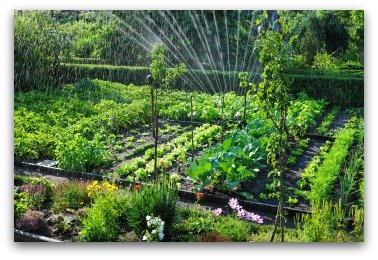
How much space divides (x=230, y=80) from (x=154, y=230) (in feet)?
6.84

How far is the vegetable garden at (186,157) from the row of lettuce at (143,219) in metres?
0.01

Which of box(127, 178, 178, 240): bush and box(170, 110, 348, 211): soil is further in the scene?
box(170, 110, 348, 211): soil

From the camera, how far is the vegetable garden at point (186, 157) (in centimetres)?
586

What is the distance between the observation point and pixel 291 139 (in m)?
7.69

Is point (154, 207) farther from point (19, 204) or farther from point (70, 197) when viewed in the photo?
point (19, 204)

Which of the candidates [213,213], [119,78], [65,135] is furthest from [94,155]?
[213,213]

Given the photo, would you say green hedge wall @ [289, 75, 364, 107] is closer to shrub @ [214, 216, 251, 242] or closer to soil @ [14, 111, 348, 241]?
soil @ [14, 111, 348, 241]

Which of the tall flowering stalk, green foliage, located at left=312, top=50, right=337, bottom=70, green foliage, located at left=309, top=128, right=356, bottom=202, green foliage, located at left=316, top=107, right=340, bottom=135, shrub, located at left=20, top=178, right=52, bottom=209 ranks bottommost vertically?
the tall flowering stalk

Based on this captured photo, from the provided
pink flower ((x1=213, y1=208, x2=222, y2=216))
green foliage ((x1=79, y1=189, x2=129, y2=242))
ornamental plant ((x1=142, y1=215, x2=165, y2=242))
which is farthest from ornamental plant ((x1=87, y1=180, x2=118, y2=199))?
pink flower ((x1=213, y1=208, x2=222, y2=216))

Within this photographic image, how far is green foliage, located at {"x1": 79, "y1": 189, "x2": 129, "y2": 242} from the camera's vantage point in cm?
586

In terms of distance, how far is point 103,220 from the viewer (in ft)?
19.3

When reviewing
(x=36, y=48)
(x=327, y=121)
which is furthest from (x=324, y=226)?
(x=36, y=48)

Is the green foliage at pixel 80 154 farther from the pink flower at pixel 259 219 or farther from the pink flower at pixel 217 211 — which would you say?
the pink flower at pixel 259 219

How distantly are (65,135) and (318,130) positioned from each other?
281 centimetres
